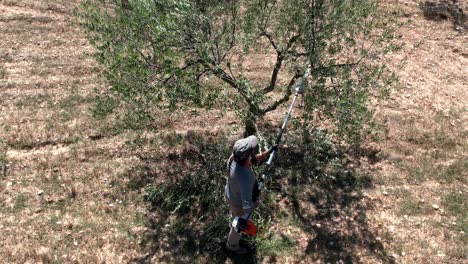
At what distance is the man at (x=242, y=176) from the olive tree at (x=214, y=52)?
4.92ft

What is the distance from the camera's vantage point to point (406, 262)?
8750 millimetres

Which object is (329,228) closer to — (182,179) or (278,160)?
(278,160)

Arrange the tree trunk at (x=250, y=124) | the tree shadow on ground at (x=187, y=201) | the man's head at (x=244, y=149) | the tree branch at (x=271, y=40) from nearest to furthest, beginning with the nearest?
the man's head at (x=244, y=149) → the tree shadow on ground at (x=187, y=201) → the tree trunk at (x=250, y=124) → the tree branch at (x=271, y=40)

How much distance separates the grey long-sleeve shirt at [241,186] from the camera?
295 inches

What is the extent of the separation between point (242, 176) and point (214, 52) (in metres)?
2.81

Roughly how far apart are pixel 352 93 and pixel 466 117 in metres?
5.13

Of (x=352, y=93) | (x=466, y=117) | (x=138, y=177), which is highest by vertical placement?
(x=352, y=93)

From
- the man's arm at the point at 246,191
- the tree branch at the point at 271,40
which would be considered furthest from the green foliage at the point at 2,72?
the man's arm at the point at 246,191

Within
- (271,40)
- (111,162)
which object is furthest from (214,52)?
(111,162)

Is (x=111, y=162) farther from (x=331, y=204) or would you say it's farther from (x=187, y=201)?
(x=331, y=204)

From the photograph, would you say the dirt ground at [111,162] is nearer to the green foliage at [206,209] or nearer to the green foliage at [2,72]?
the green foliage at [2,72]

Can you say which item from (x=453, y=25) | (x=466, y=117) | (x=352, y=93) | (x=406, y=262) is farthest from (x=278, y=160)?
(x=453, y=25)

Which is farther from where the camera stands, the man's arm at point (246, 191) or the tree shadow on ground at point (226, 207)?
the tree shadow on ground at point (226, 207)

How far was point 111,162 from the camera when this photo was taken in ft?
36.3
